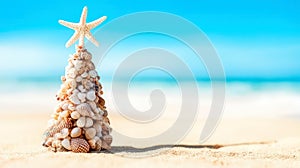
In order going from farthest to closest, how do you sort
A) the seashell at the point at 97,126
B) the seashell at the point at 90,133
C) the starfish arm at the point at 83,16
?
1. the starfish arm at the point at 83,16
2. the seashell at the point at 97,126
3. the seashell at the point at 90,133

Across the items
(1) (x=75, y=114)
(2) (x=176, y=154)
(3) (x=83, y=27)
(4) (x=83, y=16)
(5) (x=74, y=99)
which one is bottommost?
(2) (x=176, y=154)

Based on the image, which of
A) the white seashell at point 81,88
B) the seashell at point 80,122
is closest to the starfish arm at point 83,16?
the white seashell at point 81,88

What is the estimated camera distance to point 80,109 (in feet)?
20.1

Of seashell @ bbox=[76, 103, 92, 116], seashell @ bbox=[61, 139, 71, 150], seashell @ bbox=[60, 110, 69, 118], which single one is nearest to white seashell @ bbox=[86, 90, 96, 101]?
seashell @ bbox=[76, 103, 92, 116]

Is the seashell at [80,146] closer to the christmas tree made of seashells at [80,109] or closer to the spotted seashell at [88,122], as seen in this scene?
the christmas tree made of seashells at [80,109]

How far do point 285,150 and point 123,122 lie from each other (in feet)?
18.8

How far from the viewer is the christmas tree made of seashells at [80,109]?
613 centimetres

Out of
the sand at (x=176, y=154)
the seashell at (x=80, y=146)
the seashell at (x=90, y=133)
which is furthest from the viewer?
the seashell at (x=90, y=133)

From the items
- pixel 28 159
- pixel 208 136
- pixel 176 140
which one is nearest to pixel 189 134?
pixel 208 136

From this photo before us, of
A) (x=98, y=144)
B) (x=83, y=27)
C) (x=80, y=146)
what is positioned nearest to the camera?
(x=80, y=146)

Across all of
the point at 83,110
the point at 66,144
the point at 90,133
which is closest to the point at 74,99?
the point at 83,110

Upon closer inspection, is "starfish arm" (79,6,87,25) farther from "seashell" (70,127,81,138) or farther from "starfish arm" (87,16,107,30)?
"seashell" (70,127,81,138)

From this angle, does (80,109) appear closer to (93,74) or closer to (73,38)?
(93,74)

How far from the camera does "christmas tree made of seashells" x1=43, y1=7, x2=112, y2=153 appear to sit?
613cm
